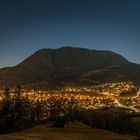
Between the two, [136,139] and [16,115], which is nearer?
[136,139]

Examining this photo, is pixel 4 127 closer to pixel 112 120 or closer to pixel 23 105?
pixel 23 105

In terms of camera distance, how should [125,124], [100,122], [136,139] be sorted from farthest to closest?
[100,122] < [125,124] < [136,139]

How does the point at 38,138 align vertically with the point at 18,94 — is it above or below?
below

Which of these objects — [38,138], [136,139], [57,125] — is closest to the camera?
[38,138]

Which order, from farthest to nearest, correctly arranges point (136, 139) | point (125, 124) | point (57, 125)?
point (125, 124), point (57, 125), point (136, 139)

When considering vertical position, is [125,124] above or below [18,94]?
below

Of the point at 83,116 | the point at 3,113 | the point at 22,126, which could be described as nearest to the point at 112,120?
the point at 83,116

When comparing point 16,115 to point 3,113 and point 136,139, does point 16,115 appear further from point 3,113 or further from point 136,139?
point 136,139

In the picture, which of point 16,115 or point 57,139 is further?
point 16,115

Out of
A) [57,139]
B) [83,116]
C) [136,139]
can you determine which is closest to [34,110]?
[83,116]
